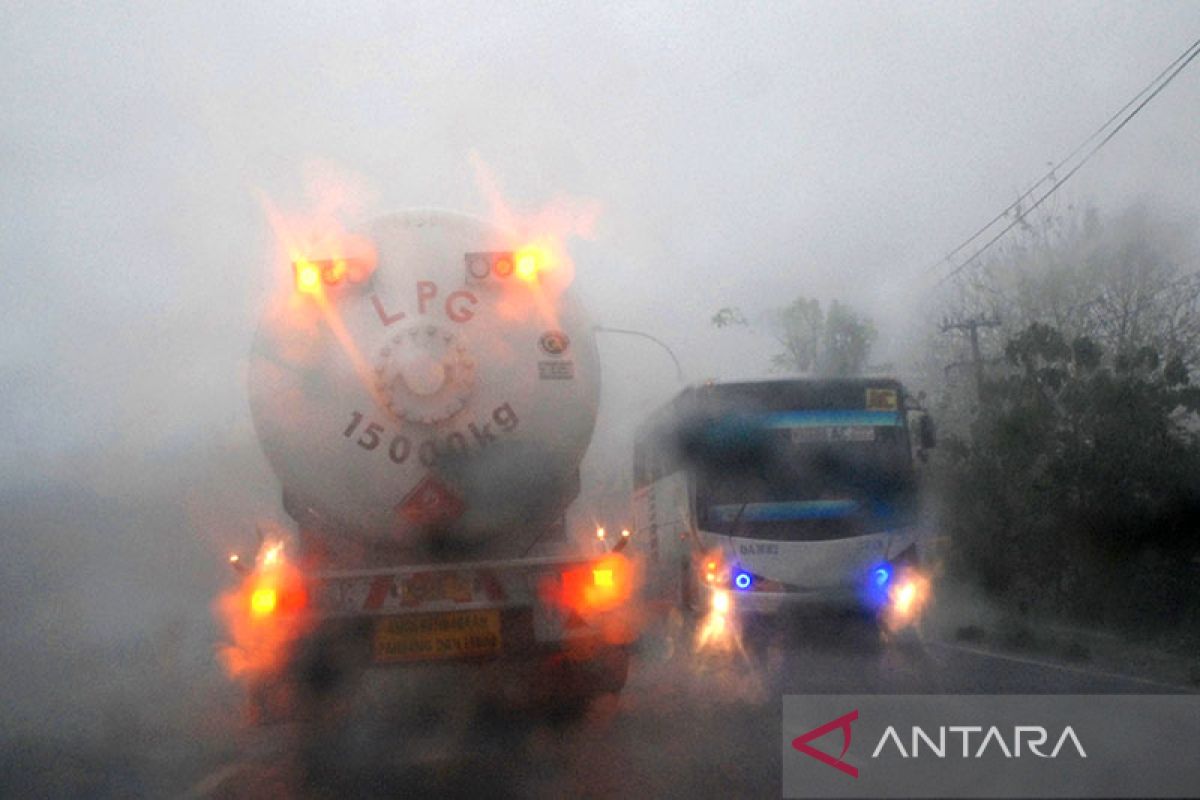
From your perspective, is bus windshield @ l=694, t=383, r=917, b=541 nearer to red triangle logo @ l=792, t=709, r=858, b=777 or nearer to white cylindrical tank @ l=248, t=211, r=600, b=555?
red triangle logo @ l=792, t=709, r=858, b=777

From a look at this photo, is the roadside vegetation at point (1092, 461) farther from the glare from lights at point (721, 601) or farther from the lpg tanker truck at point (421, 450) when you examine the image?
the lpg tanker truck at point (421, 450)

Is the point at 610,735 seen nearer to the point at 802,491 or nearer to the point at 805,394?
the point at 802,491

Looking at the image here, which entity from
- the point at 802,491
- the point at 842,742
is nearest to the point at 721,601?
the point at 802,491

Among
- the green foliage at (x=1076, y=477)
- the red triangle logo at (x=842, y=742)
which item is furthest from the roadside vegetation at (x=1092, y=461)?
the red triangle logo at (x=842, y=742)

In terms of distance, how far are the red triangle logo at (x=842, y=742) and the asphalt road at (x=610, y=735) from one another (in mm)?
183

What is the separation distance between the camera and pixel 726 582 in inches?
595

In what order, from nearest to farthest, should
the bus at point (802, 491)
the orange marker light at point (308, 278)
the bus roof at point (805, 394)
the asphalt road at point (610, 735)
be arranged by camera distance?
the asphalt road at point (610, 735)
the orange marker light at point (308, 278)
the bus at point (802, 491)
the bus roof at point (805, 394)

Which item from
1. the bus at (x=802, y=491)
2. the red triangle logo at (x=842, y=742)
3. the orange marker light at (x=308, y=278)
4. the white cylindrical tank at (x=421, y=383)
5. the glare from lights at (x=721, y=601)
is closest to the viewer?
the red triangle logo at (x=842, y=742)

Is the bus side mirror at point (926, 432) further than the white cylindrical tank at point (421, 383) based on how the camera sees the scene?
Yes

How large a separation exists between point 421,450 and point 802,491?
8.06 metres

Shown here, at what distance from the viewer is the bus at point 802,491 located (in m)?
14.9

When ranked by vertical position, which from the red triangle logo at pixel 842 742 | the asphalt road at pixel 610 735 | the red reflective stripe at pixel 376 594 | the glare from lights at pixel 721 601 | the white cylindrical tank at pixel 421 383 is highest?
the white cylindrical tank at pixel 421 383

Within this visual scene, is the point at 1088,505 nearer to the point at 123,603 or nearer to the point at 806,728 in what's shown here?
the point at 806,728

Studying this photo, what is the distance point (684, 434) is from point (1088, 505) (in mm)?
5122
